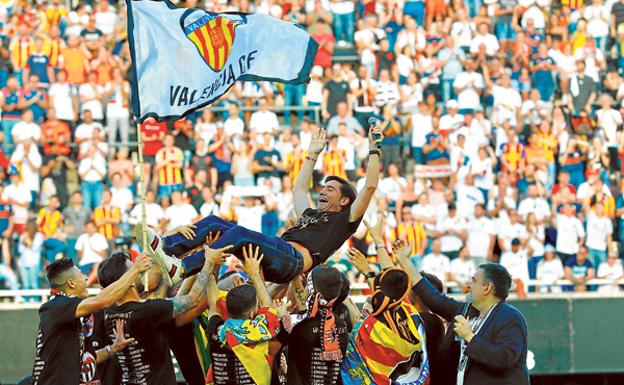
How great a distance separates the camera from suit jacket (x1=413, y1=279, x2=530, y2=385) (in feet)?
31.9

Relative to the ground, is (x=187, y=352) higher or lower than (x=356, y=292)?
higher

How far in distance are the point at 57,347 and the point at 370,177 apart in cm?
290

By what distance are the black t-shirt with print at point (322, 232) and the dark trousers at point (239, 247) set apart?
1.10 ft

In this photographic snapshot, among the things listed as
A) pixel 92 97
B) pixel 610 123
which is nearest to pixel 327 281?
pixel 92 97

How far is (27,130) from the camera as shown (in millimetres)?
22156

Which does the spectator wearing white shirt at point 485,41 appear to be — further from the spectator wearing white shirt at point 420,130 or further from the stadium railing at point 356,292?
the stadium railing at point 356,292

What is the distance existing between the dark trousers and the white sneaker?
0.11 m

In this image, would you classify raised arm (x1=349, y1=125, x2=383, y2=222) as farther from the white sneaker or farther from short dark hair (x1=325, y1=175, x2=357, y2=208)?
the white sneaker

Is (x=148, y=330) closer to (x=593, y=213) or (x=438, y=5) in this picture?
(x=593, y=213)

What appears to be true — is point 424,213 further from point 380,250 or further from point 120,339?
point 120,339

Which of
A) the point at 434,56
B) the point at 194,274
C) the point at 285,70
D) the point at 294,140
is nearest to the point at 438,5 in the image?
the point at 434,56

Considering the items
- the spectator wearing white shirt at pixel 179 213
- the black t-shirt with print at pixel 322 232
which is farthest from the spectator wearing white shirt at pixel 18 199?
the black t-shirt with print at pixel 322 232

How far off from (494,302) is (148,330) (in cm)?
256

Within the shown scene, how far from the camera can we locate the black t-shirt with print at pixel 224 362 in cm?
1016
